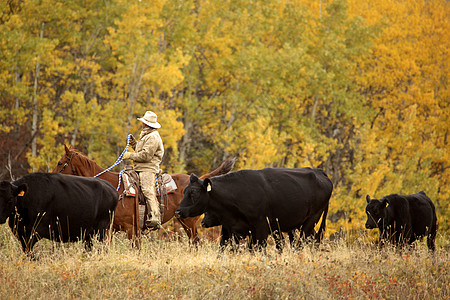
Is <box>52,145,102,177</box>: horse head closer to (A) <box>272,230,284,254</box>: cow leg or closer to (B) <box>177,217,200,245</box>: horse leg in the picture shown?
(B) <box>177,217,200,245</box>: horse leg

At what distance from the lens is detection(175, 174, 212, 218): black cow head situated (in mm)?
9651

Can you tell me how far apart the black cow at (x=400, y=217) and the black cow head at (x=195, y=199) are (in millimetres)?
3517

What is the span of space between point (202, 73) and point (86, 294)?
23.7m

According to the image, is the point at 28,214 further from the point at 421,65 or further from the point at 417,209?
the point at 421,65

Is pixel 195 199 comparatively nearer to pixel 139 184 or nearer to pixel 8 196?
pixel 139 184

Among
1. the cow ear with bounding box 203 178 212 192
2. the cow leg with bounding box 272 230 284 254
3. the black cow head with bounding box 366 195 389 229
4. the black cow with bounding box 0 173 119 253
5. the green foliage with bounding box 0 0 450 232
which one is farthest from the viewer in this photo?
the green foliage with bounding box 0 0 450 232

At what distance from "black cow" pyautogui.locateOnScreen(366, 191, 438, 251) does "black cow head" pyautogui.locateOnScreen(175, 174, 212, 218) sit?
3.52 m

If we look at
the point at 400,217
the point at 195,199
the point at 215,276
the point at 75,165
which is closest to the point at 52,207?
the point at 195,199

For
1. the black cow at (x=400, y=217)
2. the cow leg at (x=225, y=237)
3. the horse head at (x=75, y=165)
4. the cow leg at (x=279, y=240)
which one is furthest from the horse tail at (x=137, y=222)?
the black cow at (x=400, y=217)

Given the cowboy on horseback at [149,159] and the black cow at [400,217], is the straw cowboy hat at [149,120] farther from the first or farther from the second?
the black cow at [400,217]

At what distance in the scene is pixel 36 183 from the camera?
8750 millimetres

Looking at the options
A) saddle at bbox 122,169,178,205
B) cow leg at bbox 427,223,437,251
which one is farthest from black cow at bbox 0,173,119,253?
cow leg at bbox 427,223,437,251

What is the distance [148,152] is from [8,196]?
2.99 metres

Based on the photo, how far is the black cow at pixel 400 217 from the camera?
11.5m
